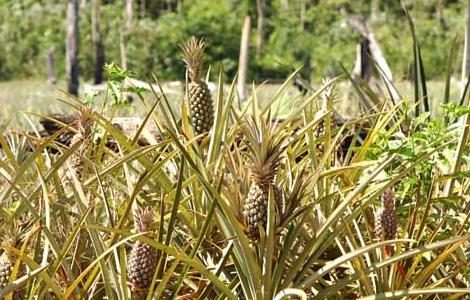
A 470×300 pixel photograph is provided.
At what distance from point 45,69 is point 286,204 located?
20.5 m

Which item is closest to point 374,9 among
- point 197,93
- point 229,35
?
point 229,35

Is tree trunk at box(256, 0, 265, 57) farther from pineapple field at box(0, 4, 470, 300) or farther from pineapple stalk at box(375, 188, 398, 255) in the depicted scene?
pineapple stalk at box(375, 188, 398, 255)

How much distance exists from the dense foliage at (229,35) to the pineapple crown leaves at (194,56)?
56.6 ft

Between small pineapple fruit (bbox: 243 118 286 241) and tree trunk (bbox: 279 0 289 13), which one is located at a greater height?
small pineapple fruit (bbox: 243 118 286 241)

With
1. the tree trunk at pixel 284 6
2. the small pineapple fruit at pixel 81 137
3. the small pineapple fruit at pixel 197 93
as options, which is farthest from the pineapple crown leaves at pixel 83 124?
the tree trunk at pixel 284 6

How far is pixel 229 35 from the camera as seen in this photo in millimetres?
20219

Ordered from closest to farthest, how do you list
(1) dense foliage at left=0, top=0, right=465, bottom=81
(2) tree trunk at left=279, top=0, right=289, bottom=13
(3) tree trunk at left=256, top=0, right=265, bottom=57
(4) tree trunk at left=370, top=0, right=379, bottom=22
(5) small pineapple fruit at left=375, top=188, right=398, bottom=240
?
(5) small pineapple fruit at left=375, top=188, right=398, bottom=240
(1) dense foliage at left=0, top=0, right=465, bottom=81
(3) tree trunk at left=256, top=0, right=265, bottom=57
(4) tree trunk at left=370, top=0, right=379, bottom=22
(2) tree trunk at left=279, top=0, right=289, bottom=13

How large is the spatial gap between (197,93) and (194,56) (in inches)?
2.2

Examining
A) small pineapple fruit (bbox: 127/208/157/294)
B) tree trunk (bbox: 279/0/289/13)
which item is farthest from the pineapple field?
tree trunk (bbox: 279/0/289/13)

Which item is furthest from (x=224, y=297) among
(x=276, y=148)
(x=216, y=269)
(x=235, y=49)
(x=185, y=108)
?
(x=235, y=49)

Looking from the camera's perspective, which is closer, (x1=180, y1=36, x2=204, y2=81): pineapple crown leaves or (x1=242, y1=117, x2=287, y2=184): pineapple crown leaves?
(x1=242, y1=117, x2=287, y2=184): pineapple crown leaves

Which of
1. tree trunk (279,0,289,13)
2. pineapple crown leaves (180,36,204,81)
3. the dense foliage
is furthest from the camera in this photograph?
tree trunk (279,0,289,13)

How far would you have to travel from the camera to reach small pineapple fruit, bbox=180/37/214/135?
118cm

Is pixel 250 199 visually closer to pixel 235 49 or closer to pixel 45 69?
pixel 235 49
